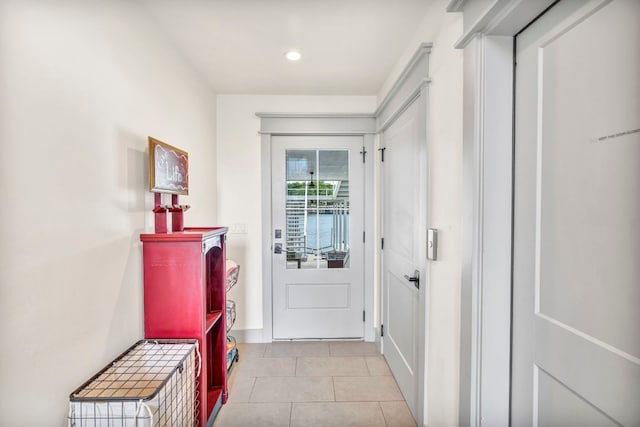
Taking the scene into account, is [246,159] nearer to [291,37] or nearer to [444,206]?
[291,37]

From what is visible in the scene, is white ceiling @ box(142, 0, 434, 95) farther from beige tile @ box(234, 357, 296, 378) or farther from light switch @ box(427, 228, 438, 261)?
beige tile @ box(234, 357, 296, 378)

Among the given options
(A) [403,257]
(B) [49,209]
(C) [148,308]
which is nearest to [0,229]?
(B) [49,209]

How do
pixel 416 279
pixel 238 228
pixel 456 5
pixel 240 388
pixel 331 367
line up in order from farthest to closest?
pixel 238 228, pixel 331 367, pixel 240 388, pixel 416 279, pixel 456 5

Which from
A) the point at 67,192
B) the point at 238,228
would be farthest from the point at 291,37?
the point at 238,228

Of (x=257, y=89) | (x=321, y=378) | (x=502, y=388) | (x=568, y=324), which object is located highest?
(x=257, y=89)

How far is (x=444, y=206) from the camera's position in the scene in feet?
5.01

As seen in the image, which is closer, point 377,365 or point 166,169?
point 166,169

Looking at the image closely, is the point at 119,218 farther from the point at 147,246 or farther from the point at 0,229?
the point at 0,229

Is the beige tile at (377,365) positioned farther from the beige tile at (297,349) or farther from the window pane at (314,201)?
the window pane at (314,201)

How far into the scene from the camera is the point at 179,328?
1587 millimetres

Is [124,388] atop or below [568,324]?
below

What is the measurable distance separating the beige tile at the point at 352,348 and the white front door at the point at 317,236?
79 mm

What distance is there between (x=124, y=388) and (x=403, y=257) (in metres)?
1.74

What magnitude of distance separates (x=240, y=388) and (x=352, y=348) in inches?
43.5
